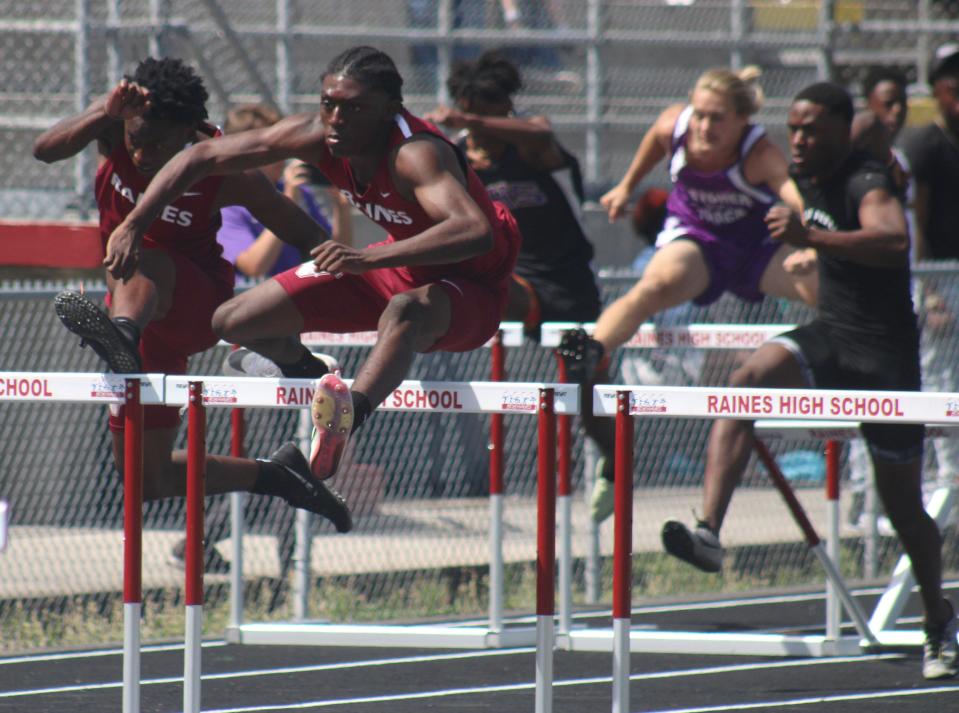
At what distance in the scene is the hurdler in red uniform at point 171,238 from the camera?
20.4ft

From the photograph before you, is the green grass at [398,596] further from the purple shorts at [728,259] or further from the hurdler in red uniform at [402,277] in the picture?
the hurdler in red uniform at [402,277]

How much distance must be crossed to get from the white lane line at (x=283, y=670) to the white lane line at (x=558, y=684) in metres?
0.60

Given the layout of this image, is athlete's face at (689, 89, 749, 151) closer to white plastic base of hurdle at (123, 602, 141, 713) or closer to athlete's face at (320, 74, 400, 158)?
athlete's face at (320, 74, 400, 158)

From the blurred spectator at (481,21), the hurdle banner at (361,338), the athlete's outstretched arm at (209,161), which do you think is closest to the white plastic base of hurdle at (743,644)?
→ the hurdle banner at (361,338)

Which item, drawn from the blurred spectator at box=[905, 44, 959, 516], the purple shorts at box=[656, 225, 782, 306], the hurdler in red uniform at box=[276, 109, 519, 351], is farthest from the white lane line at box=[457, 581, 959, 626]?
the hurdler in red uniform at box=[276, 109, 519, 351]

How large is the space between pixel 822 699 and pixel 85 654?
122 inches

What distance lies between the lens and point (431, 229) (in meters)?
5.44

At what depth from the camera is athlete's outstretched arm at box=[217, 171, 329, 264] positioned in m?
6.38

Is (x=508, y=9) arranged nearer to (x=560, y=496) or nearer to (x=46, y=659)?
(x=560, y=496)

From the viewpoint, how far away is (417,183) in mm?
5637

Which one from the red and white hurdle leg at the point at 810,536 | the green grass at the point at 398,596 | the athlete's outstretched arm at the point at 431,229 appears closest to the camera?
the athlete's outstretched arm at the point at 431,229

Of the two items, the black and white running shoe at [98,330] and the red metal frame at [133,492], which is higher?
the black and white running shoe at [98,330]

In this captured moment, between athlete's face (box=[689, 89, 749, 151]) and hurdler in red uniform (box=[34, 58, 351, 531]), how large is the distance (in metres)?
2.38

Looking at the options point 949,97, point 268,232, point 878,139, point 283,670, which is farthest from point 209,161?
point 949,97
